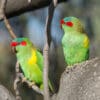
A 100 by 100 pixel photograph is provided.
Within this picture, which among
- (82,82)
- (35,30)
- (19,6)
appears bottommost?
(35,30)

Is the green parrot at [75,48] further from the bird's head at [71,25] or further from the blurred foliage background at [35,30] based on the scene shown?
the blurred foliage background at [35,30]

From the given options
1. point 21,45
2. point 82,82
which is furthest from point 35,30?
point 82,82

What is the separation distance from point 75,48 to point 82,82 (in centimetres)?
58

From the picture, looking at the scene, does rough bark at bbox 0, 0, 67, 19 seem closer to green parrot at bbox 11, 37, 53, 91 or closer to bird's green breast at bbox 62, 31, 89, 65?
bird's green breast at bbox 62, 31, 89, 65

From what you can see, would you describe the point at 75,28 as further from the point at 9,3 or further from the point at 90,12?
the point at 90,12

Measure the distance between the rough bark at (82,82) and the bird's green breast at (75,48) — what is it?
17.3 inches

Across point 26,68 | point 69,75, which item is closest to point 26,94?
point 26,68

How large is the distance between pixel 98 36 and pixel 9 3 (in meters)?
1.99

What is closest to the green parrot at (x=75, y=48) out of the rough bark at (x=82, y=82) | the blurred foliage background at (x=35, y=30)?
the rough bark at (x=82, y=82)

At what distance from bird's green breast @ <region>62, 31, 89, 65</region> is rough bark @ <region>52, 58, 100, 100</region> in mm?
440

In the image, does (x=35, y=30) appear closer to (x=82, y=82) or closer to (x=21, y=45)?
(x=21, y=45)

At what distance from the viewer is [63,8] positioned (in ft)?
16.0

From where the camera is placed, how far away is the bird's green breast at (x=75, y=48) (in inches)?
102

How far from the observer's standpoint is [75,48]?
2.62 meters
